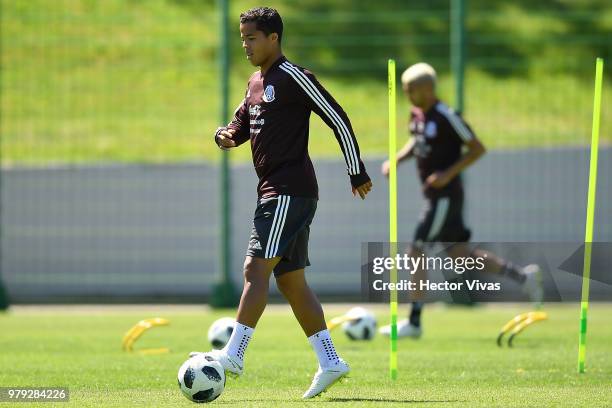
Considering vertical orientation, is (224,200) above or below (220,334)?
above

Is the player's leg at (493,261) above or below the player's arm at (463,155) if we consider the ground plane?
below

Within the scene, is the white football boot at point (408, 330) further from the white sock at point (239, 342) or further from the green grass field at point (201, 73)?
the green grass field at point (201, 73)

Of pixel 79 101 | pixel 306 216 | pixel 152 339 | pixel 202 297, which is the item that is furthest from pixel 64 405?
pixel 79 101

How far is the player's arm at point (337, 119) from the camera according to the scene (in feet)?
22.1

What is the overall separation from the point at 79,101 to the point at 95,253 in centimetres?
212

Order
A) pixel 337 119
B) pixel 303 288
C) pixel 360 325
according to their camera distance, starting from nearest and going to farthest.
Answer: pixel 337 119
pixel 303 288
pixel 360 325

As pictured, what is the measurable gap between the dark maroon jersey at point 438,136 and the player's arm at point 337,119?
4.06 meters

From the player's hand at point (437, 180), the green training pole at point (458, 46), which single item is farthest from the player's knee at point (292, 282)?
the green training pole at point (458, 46)

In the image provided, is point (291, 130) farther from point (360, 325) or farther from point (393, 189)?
→ point (360, 325)

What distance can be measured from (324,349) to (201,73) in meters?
10.6

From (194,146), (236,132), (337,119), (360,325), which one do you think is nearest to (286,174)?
(337,119)

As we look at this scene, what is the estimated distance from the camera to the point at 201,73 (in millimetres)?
16938

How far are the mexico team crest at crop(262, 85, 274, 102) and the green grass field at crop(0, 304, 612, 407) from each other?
166 centimetres

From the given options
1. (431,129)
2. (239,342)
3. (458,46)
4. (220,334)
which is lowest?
(220,334)
